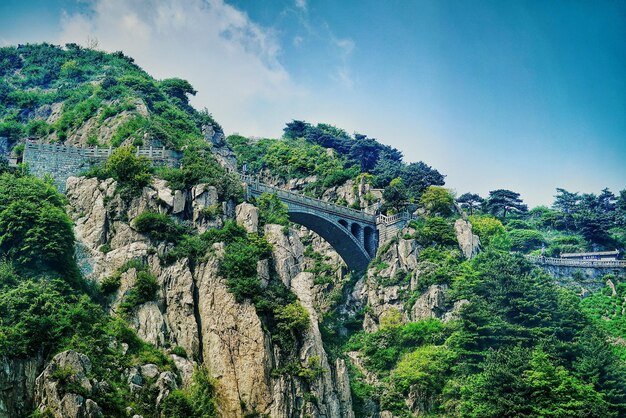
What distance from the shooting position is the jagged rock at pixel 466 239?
66.4 meters

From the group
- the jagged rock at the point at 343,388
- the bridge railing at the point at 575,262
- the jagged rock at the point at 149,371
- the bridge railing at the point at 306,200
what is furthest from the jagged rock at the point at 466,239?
the jagged rock at the point at 149,371

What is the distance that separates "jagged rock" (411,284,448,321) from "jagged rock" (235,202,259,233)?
1611 centimetres

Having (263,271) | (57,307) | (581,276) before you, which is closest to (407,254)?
(581,276)

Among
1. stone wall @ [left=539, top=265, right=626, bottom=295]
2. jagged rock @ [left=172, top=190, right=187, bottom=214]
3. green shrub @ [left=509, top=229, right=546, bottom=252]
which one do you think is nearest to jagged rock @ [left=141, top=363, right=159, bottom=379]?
jagged rock @ [left=172, top=190, right=187, bottom=214]

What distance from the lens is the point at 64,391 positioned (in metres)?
35.2

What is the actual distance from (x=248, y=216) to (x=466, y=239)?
73.5 ft

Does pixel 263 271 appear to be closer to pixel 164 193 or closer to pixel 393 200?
pixel 164 193

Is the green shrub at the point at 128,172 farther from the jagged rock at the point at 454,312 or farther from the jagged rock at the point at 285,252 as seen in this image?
the jagged rock at the point at 454,312

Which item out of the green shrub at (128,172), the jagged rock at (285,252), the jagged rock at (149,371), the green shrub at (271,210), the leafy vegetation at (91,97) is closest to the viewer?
the jagged rock at (149,371)

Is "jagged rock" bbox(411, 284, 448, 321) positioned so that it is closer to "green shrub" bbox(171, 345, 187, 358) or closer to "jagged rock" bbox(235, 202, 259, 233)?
"jagged rock" bbox(235, 202, 259, 233)

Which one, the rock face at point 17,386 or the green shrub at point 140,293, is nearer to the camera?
the rock face at point 17,386

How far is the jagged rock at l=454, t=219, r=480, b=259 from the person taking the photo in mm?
66438

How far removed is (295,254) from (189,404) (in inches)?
643

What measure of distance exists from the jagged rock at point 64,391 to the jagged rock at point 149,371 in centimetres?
443
